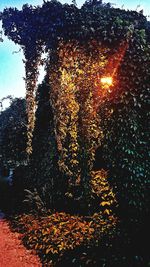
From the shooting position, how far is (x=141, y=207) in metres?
8.48

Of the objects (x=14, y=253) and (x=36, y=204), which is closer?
(x=14, y=253)

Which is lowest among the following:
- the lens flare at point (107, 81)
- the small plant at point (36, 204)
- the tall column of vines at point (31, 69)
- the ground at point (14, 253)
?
the ground at point (14, 253)

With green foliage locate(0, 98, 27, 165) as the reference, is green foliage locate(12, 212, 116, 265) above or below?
below

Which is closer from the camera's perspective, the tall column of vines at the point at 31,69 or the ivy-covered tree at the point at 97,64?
the ivy-covered tree at the point at 97,64

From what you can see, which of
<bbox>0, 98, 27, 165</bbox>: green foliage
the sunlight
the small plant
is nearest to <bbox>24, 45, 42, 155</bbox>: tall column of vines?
the sunlight

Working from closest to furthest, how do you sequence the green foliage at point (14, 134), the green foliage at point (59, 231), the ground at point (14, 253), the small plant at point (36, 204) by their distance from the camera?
the ground at point (14, 253), the green foliage at point (59, 231), the small plant at point (36, 204), the green foliage at point (14, 134)

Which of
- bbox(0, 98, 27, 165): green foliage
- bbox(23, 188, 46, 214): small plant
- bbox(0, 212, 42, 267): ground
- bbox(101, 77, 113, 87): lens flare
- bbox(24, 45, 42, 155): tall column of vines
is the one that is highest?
bbox(0, 98, 27, 165): green foliage

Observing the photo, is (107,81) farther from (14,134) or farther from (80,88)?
(14,134)

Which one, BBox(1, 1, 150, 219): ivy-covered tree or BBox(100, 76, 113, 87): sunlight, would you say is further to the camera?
BBox(100, 76, 113, 87): sunlight

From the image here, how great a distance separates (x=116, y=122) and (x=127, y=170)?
123 cm

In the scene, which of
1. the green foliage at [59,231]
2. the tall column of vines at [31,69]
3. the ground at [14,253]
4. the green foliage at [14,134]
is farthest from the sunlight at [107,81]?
the green foliage at [14,134]

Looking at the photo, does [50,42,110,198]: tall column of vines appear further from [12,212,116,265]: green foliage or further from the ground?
the ground

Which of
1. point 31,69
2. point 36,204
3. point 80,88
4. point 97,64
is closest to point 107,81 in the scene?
point 97,64

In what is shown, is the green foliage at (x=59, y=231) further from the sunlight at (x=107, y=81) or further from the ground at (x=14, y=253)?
the sunlight at (x=107, y=81)
